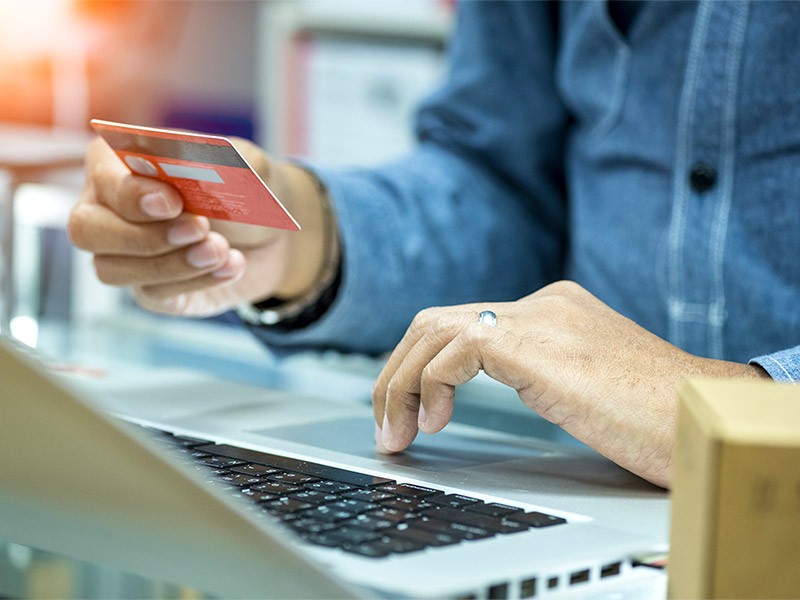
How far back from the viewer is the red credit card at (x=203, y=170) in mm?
604

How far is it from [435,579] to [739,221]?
56 cm

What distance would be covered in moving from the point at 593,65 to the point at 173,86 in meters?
1.78

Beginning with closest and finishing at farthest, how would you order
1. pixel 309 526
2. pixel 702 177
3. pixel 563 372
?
pixel 309 526 → pixel 563 372 → pixel 702 177

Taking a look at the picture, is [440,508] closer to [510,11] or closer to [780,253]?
[780,253]

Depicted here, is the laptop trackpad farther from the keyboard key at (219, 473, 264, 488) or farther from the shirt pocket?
the shirt pocket

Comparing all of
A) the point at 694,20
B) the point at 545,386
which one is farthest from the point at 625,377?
the point at 694,20

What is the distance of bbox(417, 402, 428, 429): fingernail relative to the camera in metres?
0.59

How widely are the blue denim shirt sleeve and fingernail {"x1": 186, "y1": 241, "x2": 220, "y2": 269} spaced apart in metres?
0.16

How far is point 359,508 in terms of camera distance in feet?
1.57

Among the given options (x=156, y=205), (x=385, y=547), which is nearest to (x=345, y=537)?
(x=385, y=547)

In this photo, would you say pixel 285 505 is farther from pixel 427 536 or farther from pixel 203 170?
pixel 203 170

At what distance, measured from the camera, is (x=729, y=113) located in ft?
2.80

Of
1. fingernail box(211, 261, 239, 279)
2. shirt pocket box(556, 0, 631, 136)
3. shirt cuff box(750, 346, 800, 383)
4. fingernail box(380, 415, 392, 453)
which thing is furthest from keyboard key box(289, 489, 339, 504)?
shirt pocket box(556, 0, 631, 136)

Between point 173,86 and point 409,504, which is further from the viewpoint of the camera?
point 173,86
